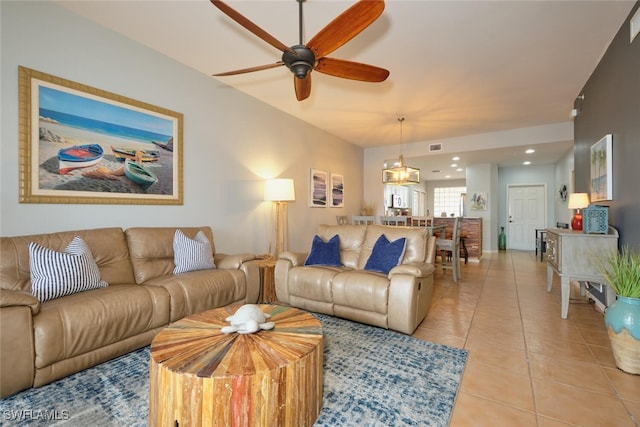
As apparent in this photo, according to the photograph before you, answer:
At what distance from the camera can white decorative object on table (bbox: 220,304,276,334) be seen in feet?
5.07

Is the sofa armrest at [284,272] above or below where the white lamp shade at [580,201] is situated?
below

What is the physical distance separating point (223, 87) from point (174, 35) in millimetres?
1000

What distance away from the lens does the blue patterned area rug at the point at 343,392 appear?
151 cm

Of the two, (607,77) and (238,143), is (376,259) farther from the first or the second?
(607,77)

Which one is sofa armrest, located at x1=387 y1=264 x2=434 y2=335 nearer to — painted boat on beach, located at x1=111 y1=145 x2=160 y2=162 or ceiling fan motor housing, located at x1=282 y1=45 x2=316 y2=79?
ceiling fan motor housing, located at x1=282 y1=45 x2=316 y2=79

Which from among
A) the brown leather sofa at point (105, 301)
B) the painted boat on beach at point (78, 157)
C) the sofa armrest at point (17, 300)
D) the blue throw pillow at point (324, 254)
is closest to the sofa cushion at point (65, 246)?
the brown leather sofa at point (105, 301)

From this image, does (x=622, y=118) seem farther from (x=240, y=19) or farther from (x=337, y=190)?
(x=337, y=190)

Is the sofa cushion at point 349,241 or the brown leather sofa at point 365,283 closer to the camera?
the brown leather sofa at point 365,283

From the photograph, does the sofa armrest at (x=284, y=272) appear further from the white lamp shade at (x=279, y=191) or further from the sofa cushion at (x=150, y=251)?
the sofa cushion at (x=150, y=251)

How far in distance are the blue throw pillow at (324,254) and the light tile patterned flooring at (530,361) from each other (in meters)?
1.15

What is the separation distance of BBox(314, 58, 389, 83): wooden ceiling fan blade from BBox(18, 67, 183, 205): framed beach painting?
1.91 m

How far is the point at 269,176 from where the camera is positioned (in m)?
4.48

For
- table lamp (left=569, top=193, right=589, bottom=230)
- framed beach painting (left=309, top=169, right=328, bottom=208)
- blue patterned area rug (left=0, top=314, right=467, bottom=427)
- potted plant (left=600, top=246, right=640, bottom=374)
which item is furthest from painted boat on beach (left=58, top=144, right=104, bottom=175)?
table lamp (left=569, top=193, right=589, bottom=230)

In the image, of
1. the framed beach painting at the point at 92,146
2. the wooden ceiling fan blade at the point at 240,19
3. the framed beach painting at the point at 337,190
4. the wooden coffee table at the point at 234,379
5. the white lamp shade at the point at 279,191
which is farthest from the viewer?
the framed beach painting at the point at 337,190
